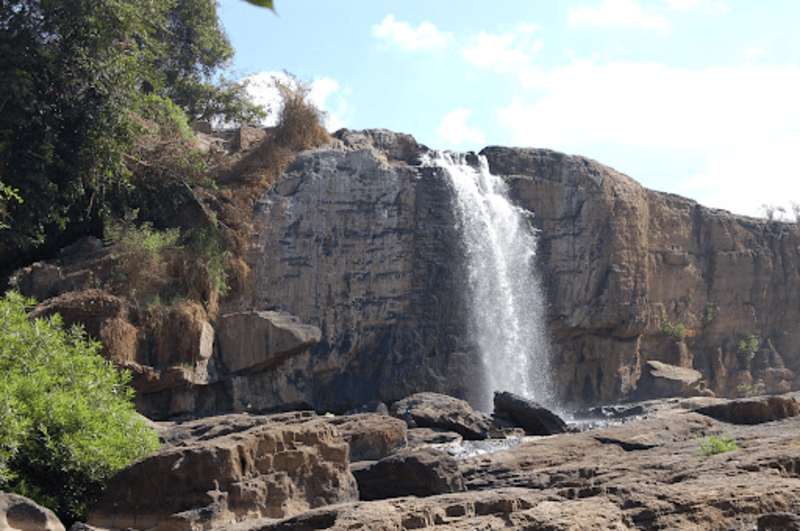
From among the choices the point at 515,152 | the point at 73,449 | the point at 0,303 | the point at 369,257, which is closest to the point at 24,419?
the point at 73,449

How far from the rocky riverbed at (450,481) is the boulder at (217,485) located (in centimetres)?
1

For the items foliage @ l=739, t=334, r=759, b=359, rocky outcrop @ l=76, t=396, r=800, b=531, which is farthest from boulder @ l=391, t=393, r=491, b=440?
foliage @ l=739, t=334, r=759, b=359

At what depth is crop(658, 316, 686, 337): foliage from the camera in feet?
99.7

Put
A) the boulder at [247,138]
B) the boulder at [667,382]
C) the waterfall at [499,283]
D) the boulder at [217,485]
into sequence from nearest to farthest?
the boulder at [217,485]
the boulder at [247,138]
the waterfall at [499,283]
the boulder at [667,382]

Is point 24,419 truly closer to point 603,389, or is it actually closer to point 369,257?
point 369,257

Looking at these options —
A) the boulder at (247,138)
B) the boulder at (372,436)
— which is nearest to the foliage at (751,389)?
the boulder at (247,138)

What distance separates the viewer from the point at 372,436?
13.8 metres

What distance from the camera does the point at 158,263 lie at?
19.0 meters

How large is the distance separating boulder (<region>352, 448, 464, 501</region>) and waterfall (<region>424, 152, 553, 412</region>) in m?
14.6

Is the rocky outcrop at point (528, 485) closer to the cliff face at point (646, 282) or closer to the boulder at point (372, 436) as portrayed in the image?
the boulder at point (372, 436)

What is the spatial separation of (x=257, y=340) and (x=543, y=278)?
1140cm

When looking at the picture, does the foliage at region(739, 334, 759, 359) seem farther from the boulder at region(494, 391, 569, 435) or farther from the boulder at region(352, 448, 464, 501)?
the boulder at region(352, 448, 464, 501)

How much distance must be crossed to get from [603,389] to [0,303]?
21852 mm

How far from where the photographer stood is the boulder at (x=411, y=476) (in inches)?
393
